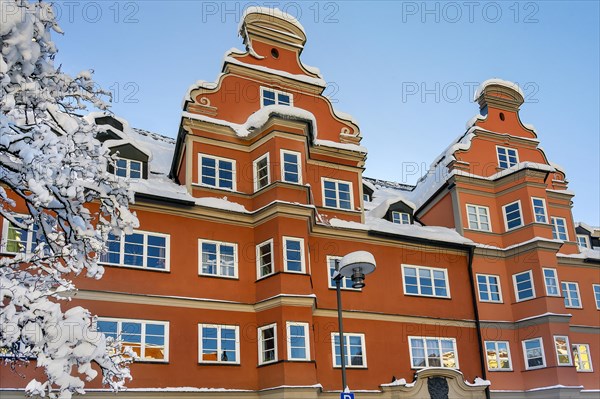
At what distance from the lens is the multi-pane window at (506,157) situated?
33562 millimetres

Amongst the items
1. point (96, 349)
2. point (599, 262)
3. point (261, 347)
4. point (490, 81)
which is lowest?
point (96, 349)

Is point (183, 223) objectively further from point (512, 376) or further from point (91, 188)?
point (512, 376)

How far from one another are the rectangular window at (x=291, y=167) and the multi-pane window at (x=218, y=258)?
3.44m

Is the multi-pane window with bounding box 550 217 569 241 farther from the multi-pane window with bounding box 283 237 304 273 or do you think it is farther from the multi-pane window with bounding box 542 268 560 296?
the multi-pane window with bounding box 283 237 304 273

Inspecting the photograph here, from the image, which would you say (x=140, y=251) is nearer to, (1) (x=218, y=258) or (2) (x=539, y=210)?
(1) (x=218, y=258)

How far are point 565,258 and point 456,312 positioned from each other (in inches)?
307

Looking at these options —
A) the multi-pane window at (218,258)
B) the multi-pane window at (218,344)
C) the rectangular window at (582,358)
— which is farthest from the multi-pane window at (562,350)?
the multi-pane window at (218,258)

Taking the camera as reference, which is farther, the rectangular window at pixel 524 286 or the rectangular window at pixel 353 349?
the rectangular window at pixel 524 286

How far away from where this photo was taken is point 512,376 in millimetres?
28328

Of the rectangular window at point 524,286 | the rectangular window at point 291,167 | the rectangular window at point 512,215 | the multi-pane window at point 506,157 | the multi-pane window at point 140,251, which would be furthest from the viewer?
the multi-pane window at point 506,157

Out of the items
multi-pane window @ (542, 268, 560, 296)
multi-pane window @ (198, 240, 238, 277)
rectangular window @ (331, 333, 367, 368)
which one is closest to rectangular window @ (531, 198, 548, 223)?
multi-pane window @ (542, 268, 560, 296)

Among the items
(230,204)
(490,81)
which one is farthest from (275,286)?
(490,81)

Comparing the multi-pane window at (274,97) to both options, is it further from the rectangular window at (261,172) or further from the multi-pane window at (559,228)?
the multi-pane window at (559,228)

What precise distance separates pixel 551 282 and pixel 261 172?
14527mm
